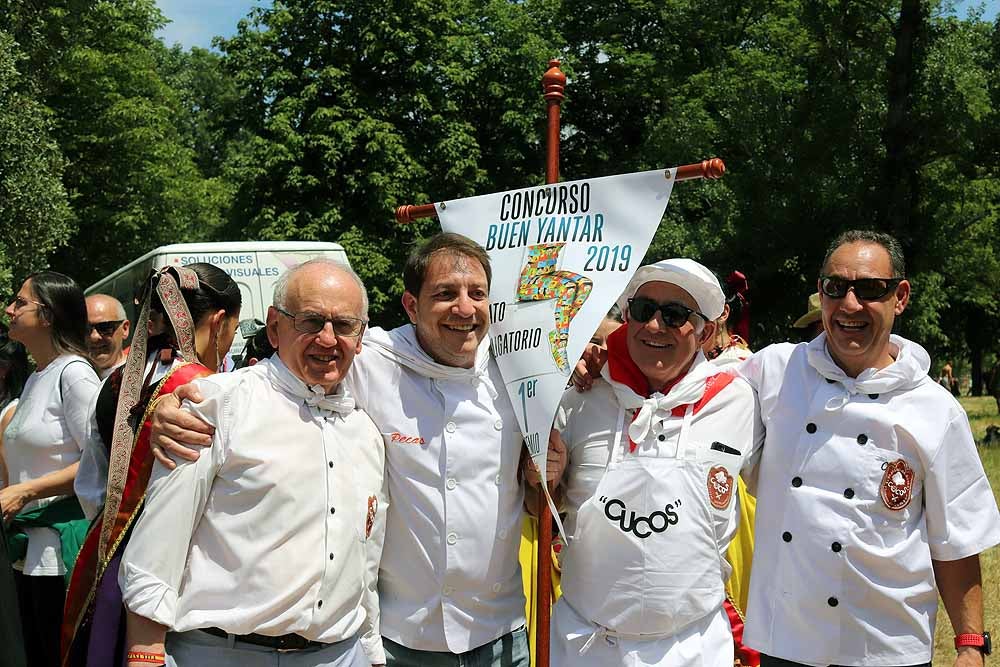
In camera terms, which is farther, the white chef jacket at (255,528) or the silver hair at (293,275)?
the silver hair at (293,275)

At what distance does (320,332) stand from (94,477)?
119 cm

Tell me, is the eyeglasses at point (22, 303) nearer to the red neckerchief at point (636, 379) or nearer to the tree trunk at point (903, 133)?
the red neckerchief at point (636, 379)

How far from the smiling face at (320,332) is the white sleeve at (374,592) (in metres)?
0.36

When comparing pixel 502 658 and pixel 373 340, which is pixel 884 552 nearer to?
pixel 502 658

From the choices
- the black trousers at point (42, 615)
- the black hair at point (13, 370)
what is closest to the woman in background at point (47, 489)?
the black trousers at point (42, 615)

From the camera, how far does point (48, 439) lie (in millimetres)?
4461

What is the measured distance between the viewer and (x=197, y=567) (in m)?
2.79

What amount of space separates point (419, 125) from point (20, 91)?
9.44m

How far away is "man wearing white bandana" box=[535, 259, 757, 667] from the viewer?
10.3 feet

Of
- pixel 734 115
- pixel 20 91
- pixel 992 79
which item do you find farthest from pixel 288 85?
pixel 992 79

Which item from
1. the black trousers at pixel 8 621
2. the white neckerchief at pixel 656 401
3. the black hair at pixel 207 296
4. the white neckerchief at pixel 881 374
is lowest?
the black trousers at pixel 8 621

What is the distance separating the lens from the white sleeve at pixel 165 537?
8.89ft

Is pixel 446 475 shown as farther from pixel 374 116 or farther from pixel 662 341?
pixel 374 116

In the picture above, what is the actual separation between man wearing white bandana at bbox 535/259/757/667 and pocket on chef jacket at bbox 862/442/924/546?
0.40 meters
